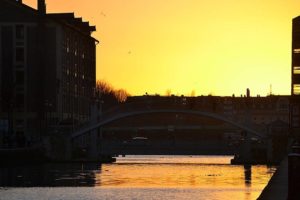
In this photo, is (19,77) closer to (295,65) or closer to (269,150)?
(269,150)

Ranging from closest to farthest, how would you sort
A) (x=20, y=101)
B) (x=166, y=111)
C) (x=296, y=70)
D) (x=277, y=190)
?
(x=277, y=190) < (x=296, y=70) < (x=166, y=111) < (x=20, y=101)

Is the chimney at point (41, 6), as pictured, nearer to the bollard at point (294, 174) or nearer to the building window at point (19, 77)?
the building window at point (19, 77)

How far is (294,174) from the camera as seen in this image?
72.4 feet

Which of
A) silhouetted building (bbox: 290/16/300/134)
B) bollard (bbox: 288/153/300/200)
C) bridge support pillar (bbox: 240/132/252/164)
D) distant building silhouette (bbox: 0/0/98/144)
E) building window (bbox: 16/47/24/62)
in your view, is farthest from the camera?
building window (bbox: 16/47/24/62)

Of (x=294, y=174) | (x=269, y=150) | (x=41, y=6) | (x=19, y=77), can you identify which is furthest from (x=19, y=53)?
(x=294, y=174)

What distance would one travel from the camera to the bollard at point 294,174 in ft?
72.4

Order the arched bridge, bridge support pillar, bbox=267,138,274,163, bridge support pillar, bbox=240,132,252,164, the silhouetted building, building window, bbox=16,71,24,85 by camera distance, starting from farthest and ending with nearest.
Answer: building window, bbox=16,71,24,85, bridge support pillar, bbox=240,132,252,164, the arched bridge, bridge support pillar, bbox=267,138,274,163, the silhouetted building

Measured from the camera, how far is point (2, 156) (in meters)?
72.9

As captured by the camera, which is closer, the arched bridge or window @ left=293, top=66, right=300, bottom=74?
window @ left=293, top=66, right=300, bottom=74

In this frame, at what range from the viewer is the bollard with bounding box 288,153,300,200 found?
22.1 m

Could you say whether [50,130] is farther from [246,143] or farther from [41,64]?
[246,143]

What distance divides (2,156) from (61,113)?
1048 inches

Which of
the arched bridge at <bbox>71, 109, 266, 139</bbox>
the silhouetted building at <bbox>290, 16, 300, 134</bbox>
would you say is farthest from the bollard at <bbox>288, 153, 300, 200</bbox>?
the arched bridge at <bbox>71, 109, 266, 139</bbox>

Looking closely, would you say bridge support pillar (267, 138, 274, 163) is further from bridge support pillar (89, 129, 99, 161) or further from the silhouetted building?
bridge support pillar (89, 129, 99, 161)
